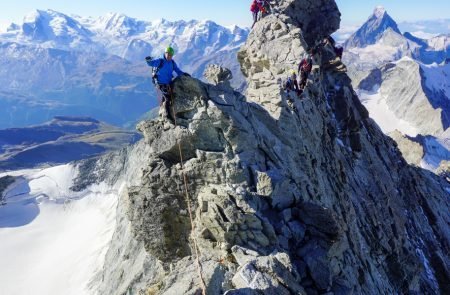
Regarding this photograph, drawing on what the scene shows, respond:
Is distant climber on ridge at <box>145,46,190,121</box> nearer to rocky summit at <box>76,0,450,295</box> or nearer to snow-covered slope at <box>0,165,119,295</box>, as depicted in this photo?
rocky summit at <box>76,0,450,295</box>

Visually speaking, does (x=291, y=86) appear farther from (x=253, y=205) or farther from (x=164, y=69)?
(x=253, y=205)

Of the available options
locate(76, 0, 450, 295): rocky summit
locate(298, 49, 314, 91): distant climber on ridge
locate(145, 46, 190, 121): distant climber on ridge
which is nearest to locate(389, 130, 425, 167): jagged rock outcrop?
locate(76, 0, 450, 295): rocky summit

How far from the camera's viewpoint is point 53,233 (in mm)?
103562

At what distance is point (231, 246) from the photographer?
631 inches

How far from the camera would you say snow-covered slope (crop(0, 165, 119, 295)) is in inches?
3127

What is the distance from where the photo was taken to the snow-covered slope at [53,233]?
261 ft

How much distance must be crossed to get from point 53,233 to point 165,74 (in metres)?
95.8

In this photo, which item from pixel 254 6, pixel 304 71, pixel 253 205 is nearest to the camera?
pixel 253 205

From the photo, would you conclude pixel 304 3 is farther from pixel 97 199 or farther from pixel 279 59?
pixel 97 199

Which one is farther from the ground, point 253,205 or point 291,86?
point 291,86

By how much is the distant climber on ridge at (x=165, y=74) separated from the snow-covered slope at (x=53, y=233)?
51152mm

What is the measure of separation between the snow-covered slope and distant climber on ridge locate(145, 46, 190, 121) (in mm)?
51152

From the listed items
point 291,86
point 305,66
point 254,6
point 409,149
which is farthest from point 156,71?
point 409,149

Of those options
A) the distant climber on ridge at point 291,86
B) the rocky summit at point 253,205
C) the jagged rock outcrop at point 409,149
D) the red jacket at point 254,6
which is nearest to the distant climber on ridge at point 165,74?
the rocky summit at point 253,205
